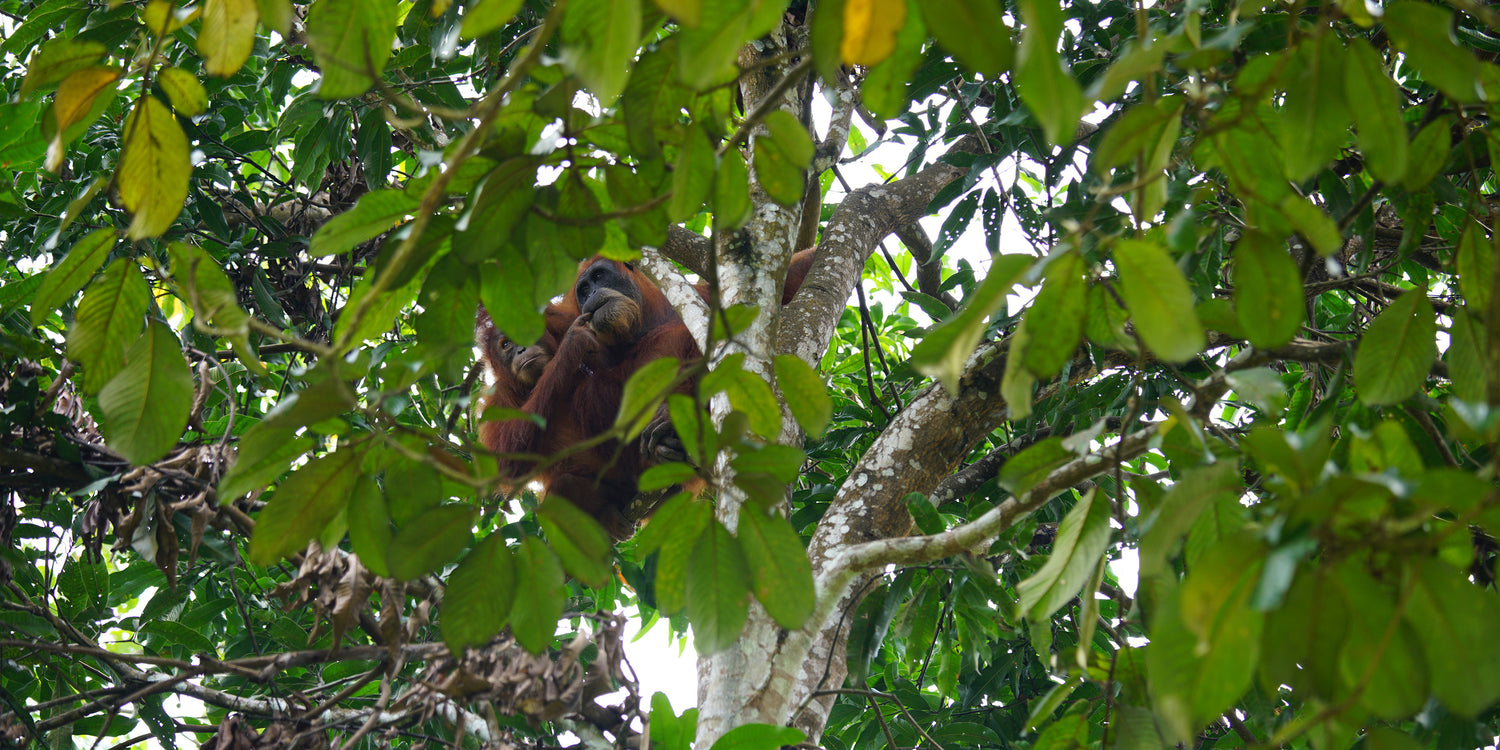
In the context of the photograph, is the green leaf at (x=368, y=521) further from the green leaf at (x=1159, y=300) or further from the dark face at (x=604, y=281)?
the dark face at (x=604, y=281)

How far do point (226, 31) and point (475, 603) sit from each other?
0.79 m

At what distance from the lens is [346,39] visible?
49.0 inches

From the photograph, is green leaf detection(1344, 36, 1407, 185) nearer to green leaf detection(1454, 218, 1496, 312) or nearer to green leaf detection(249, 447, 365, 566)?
green leaf detection(1454, 218, 1496, 312)

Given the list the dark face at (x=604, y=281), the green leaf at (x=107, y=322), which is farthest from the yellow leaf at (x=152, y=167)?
the dark face at (x=604, y=281)

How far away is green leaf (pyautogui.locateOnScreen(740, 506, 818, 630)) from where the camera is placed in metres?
1.37

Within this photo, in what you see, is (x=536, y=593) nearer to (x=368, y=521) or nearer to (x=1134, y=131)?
(x=368, y=521)

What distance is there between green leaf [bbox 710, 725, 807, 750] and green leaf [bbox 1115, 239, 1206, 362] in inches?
38.9

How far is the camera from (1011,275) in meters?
1.04

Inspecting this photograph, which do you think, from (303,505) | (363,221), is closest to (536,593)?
(303,505)

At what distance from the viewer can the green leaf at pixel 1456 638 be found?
845 mm

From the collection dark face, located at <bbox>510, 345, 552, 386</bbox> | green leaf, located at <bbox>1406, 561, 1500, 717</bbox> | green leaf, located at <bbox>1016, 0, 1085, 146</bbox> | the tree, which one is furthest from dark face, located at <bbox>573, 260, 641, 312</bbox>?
green leaf, located at <bbox>1406, 561, 1500, 717</bbox>

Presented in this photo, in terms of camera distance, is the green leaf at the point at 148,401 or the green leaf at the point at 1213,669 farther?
the green leaf at the point at 148,401

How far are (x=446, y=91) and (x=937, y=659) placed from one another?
2634mm

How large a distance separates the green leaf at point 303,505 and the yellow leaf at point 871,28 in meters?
0.82
